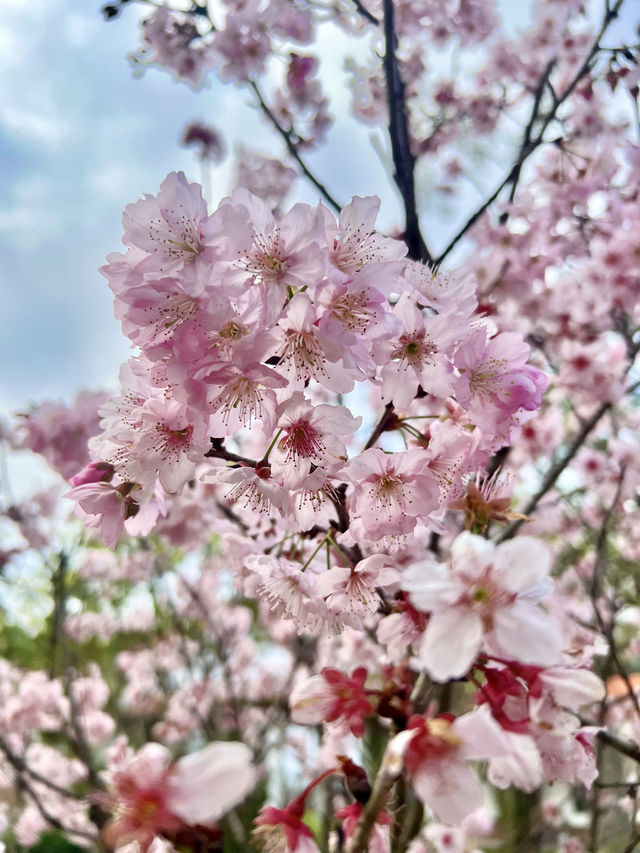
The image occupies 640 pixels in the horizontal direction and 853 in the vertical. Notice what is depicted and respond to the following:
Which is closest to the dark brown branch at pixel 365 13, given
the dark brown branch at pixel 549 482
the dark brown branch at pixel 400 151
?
the dark brown branch at pixel 400 151

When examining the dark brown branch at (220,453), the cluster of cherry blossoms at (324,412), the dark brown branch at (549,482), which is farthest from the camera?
the dark brown branch at (549,482)

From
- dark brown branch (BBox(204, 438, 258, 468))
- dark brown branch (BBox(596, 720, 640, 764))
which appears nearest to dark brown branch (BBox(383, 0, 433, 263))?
dark brown branch (BBox(204, 438, 258, 468))

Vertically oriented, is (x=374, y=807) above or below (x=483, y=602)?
below

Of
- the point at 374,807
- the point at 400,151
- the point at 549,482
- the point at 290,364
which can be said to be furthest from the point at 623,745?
the point at 400,151

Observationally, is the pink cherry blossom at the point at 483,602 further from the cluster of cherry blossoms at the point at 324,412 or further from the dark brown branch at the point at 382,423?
the dark brown branch at the point at 382,423

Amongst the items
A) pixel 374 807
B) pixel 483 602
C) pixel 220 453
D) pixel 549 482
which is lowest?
pixel 374 807

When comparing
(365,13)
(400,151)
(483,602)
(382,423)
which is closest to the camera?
(483,602)

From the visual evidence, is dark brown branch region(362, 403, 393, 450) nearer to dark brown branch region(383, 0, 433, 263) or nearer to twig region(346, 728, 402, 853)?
twig region(346, 728, 402, 853)

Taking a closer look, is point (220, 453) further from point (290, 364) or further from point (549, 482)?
point (549, 482)

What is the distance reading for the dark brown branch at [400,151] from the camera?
2.20 metres

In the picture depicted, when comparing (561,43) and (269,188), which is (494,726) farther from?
(269,188)

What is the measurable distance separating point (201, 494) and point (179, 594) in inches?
138

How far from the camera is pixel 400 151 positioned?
2213mm

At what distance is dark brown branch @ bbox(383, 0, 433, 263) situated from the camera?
7.22 ft
